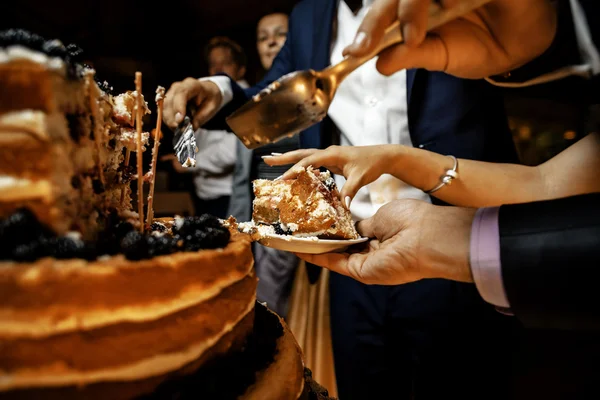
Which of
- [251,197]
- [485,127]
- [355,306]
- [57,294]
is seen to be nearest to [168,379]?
[57,294]

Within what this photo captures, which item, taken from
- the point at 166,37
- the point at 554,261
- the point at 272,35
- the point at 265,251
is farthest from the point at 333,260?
the point at 166,37

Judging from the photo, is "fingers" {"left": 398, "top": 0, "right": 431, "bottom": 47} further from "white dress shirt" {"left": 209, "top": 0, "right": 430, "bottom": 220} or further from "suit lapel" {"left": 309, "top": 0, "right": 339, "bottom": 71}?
"suit lapel" {"left": 309, "top": 0, "right": 339, "bottom": 71}

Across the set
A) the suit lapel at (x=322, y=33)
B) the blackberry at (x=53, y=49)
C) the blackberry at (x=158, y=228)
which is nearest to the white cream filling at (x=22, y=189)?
the blackberry at (x=53, y=49)

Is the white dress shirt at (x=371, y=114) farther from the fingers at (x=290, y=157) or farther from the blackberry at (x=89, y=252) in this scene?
the blackberry at (x=89, y=252)

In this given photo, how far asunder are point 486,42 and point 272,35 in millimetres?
2055

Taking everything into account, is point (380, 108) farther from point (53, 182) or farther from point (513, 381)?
point (513, 381)

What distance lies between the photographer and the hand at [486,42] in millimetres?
1207

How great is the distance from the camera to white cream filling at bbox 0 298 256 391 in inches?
19.3

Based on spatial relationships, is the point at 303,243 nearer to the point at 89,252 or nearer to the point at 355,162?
the point at 355,162

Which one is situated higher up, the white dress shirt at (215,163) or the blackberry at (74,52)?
the blackberry at (74,52)

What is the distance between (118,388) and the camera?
1.80 ft

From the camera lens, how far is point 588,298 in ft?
2.51

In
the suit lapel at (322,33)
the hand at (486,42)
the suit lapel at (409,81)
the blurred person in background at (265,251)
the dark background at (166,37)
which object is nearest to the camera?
the hand at (486,42)

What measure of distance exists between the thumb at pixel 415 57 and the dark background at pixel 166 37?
4.28 feet
